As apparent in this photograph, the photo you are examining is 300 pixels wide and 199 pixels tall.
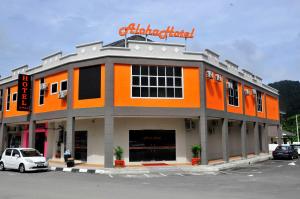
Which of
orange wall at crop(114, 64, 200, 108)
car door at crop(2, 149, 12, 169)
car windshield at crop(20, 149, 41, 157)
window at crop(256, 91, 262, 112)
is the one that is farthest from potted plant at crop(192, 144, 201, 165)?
window at crop(256, 91, 262, 112)

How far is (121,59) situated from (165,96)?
13.2 feet

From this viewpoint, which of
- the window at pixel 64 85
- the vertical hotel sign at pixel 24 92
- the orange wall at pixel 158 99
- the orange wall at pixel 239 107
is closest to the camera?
the orange wall at pixel 158 99

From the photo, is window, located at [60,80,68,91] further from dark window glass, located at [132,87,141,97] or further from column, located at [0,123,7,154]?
column, located at [0,123,7,154]

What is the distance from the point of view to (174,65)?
23.1 m

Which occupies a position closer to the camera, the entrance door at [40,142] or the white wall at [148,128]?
the white wall at [148,128]

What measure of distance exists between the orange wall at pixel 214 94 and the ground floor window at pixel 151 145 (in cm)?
395

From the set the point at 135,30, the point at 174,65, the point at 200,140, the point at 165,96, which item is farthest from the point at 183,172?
the point at 135,30

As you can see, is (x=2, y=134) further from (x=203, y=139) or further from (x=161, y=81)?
(x=203, y=139)

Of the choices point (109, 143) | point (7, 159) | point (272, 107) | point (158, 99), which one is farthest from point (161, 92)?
point (272, 107)

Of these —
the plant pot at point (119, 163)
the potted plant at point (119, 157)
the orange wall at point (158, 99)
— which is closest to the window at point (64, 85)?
the orange wall at point (158, 99)

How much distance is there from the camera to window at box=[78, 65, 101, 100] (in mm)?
22500

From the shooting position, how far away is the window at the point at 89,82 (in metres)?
22.5

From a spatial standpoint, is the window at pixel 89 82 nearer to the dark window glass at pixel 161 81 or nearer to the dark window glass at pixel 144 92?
the dark window glass at pixel 144 92

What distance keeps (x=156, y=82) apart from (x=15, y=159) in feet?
34.4
